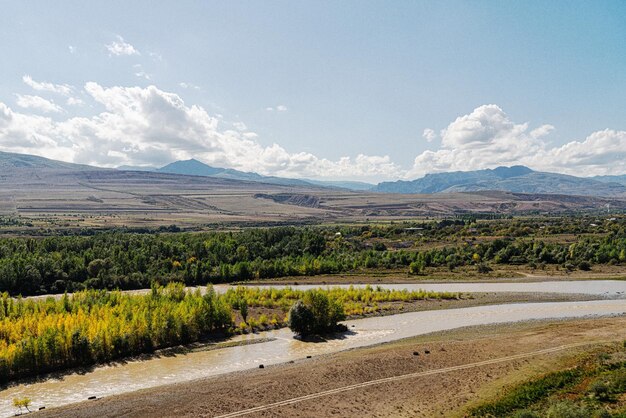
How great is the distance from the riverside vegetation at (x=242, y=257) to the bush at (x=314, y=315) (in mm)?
37705

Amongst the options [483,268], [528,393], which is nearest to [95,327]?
[528,393]

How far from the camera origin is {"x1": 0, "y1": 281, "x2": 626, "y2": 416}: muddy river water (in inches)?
1364

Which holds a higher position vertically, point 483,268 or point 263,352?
point 263,352

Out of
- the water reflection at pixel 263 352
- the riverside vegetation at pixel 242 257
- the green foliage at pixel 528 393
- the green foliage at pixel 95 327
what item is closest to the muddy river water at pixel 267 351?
the water reflection at pixel 263 352

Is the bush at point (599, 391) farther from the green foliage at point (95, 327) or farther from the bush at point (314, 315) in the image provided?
the green foliage at point (95, 327)

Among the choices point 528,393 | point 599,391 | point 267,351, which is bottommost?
point 267,351

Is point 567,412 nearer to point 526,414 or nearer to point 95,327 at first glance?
point 526,414

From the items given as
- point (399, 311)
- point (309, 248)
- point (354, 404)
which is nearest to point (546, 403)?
point (354, 404)

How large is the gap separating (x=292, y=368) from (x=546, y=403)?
17.9 meters

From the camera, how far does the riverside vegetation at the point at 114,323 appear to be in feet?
126

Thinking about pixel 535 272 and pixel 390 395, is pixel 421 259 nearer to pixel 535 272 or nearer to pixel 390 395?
pixel 535 272

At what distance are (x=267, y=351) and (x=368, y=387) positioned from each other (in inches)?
582

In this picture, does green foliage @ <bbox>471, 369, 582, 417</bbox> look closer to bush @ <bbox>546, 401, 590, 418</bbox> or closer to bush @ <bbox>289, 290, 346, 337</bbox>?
bush @ <bbox>546, 401, 590, 418</bbox>

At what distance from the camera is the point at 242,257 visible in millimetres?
104250
